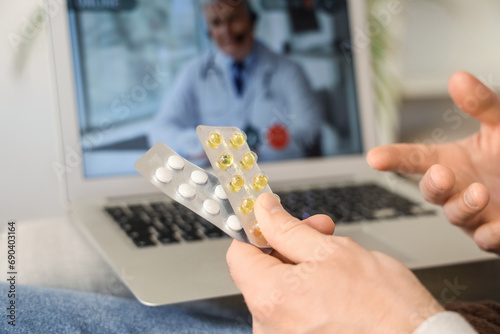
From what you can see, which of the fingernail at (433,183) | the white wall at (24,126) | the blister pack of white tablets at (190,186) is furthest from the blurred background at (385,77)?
the fingernail at (433,183)

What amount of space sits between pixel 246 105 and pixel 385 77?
1.75 feet

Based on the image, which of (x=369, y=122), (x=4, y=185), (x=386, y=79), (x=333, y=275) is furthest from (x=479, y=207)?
(x=4, y=185)

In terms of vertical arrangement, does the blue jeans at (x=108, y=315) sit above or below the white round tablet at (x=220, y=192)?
below

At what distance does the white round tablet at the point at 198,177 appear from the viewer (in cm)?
38

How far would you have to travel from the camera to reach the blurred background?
0.98 m

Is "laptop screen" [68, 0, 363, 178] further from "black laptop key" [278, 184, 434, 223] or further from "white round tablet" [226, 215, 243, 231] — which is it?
"white round tablet" [226, 215, 243, 231]

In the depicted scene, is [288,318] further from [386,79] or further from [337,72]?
[386,79]

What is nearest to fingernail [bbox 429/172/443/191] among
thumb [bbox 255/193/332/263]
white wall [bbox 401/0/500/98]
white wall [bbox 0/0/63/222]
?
thumb [bbox 255/193/332/263]

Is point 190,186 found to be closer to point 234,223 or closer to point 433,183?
point 234,223

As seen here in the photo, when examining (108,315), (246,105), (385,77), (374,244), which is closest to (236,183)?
(108,315)

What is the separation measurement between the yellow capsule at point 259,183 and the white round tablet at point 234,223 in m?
0.03

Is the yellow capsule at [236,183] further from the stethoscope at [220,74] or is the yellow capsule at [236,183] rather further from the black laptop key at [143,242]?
the stethoscope at [220,74]

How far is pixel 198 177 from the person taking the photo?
0.38m

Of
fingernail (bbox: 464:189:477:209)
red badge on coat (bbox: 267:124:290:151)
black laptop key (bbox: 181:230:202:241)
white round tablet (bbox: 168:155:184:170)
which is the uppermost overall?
white round tablet (bbox: 168:155:184:170)
